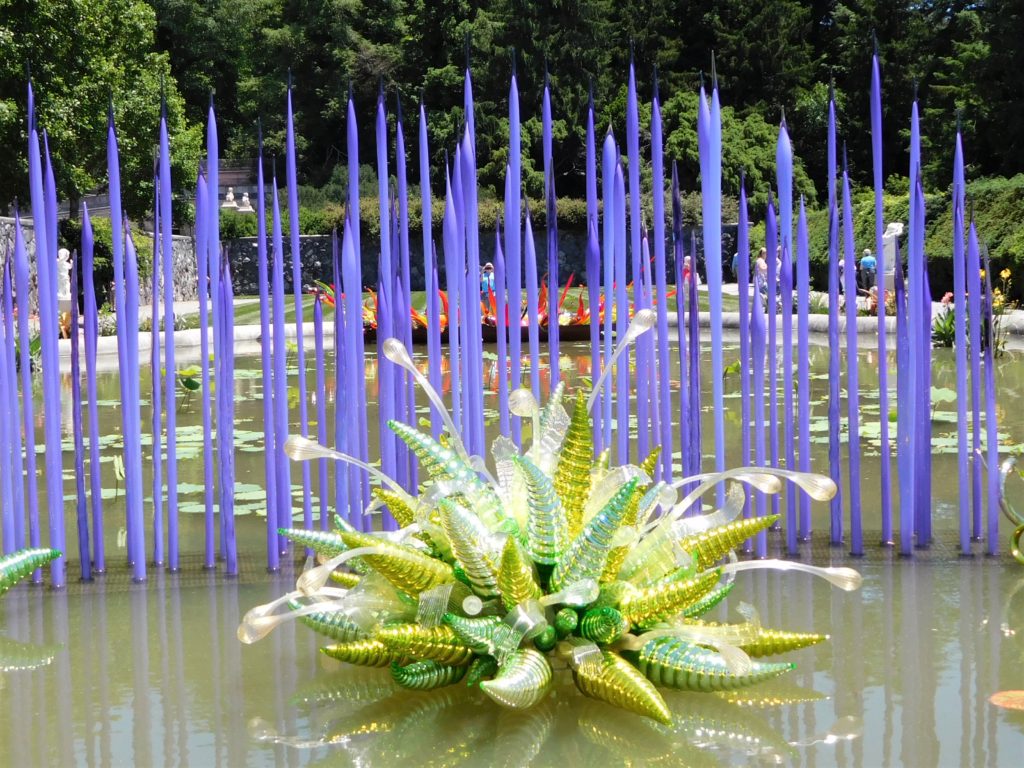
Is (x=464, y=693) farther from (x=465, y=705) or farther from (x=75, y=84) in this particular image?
(x=75, y=84)

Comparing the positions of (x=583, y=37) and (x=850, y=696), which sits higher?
(x=583, y=37)

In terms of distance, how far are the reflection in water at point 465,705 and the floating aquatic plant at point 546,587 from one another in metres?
0.08

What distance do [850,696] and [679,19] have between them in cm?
4090

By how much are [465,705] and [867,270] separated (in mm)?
16350

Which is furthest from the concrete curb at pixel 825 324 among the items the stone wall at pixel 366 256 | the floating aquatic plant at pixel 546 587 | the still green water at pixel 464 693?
the stone wall at pixel 366 256

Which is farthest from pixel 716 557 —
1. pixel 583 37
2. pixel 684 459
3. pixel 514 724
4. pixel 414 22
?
pixel 414 22

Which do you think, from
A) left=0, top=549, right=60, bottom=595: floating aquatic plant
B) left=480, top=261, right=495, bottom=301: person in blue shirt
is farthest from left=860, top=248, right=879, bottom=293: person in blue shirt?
left=0, top=549, right=60, bottom=595: floating aquatic plant

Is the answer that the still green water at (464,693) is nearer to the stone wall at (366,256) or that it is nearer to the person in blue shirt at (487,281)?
the person in blue shirt at (487,281)

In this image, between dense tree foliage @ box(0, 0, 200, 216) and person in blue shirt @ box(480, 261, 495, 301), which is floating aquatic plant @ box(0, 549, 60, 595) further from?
dense tree foliage @ box(0, 0, 200, 216)

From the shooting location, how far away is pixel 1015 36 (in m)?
26.4

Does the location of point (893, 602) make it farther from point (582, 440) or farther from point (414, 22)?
point (414, 22)

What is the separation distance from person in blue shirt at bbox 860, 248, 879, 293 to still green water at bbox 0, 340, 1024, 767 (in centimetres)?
1399

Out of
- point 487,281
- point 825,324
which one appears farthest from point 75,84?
point 825,324

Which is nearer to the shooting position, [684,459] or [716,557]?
[716,557]
